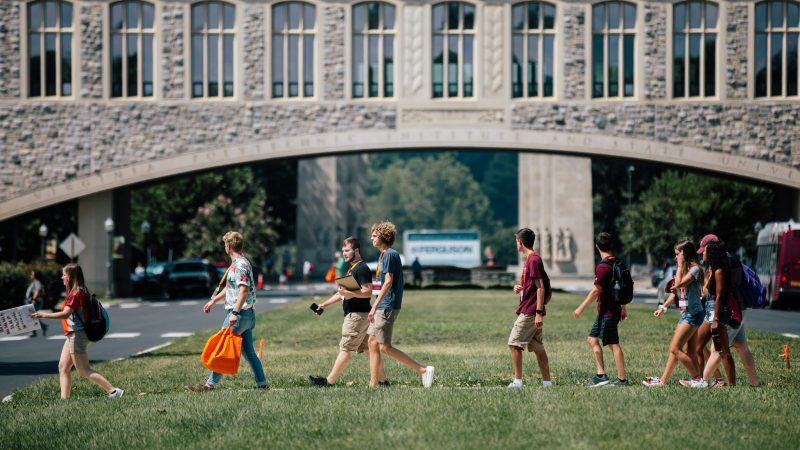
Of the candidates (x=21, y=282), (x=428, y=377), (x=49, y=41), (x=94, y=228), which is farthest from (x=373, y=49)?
(x=428, y=377)

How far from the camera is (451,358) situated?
18.8 metres

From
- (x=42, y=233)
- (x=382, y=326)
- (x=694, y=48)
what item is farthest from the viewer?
(x=42, y=233)

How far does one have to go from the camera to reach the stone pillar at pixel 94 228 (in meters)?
49.7

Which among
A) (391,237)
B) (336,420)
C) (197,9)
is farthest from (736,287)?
(197,9)

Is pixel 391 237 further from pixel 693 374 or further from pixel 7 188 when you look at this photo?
pixel 7 188

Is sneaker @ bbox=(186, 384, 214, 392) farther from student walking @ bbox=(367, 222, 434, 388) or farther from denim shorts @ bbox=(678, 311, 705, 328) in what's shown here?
denim shorts @ bbox=(678, 311, 705, 328)

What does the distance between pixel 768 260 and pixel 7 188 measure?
26.5 metres

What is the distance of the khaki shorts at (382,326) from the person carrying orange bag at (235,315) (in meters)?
1.27

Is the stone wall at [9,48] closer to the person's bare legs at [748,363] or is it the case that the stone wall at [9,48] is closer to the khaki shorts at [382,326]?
the khaki shorts at [382,326]

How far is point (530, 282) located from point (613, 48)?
35.6 meters

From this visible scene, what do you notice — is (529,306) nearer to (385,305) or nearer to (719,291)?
(385,305)

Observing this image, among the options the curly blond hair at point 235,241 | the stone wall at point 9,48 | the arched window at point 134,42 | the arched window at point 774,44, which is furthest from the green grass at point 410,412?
the stone wall at point 9,48

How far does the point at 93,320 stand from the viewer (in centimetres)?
→ 1375

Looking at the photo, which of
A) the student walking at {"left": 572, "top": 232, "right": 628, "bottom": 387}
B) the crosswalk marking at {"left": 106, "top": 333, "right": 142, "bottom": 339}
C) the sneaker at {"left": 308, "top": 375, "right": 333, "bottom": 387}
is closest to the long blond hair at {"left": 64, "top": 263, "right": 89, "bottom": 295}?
the sneaker at {"left": 308, "top": 375, "right": 333, "bottom": 387}
